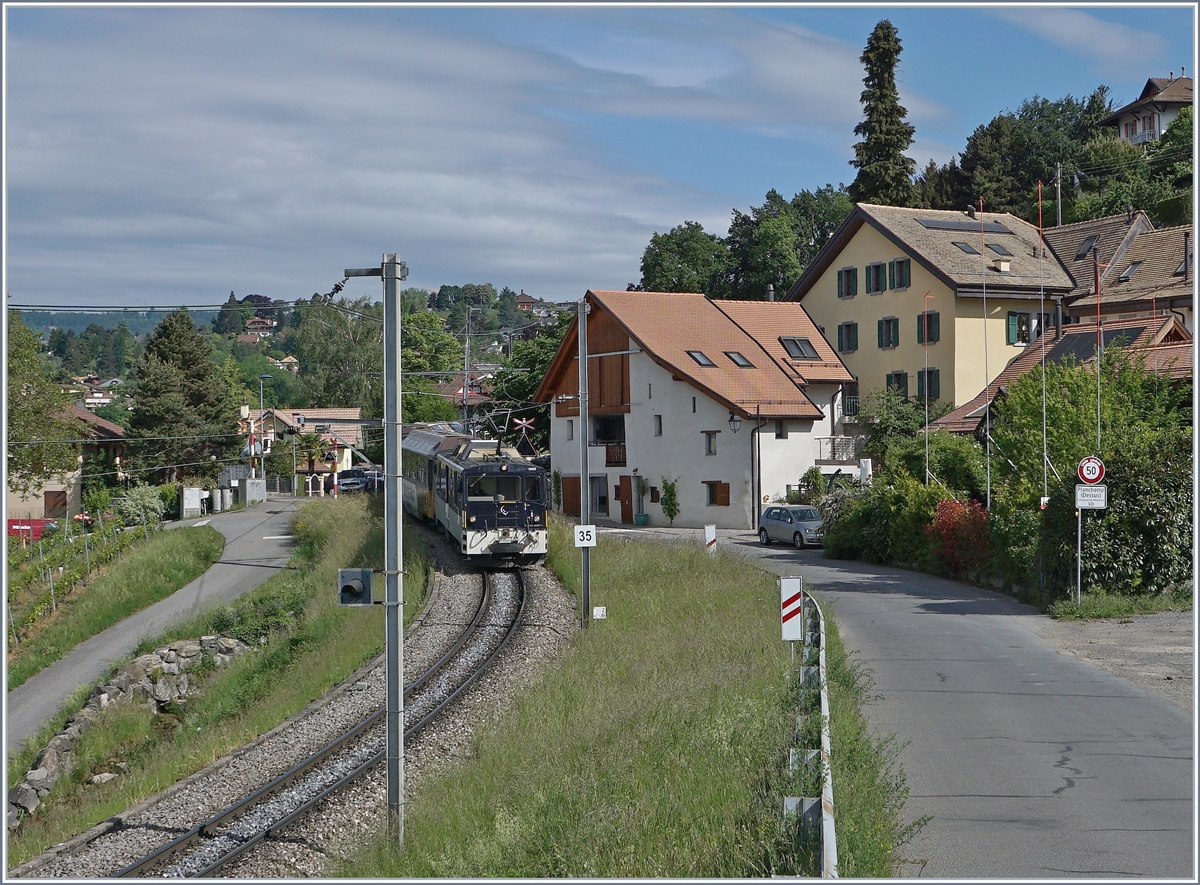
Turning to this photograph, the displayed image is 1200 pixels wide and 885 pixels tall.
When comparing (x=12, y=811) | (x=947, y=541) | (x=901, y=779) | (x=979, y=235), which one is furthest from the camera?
(x=979, y=235)

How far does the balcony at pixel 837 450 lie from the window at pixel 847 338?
6017 millimetres

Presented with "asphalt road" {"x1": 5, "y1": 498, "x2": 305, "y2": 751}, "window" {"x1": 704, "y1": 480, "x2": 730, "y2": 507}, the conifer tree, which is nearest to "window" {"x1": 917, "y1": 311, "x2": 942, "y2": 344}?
"window" {"x1": 704, "y1": 480, "x2": 730, "y2": 507}

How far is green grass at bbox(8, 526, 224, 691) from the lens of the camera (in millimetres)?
32906

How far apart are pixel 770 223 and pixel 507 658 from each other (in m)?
61.8

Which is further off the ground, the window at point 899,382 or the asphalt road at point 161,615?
the window at point 899,382

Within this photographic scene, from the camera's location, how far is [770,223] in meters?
77.8

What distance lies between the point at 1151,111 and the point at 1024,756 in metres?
99.8

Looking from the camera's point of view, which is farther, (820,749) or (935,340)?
(935,340)

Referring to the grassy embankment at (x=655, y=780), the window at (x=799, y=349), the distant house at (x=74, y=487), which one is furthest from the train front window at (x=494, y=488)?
the distant house at (x=74, y=487)

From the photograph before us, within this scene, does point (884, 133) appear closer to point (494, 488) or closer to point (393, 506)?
point (494, 488)

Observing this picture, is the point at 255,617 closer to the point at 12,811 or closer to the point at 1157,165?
the point at 12,811

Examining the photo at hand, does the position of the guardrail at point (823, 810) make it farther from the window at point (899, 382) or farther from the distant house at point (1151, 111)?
the distant house at point (1151, 111)

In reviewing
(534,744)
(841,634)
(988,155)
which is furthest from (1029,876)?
(988,155)

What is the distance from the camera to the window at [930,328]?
1945 inches
